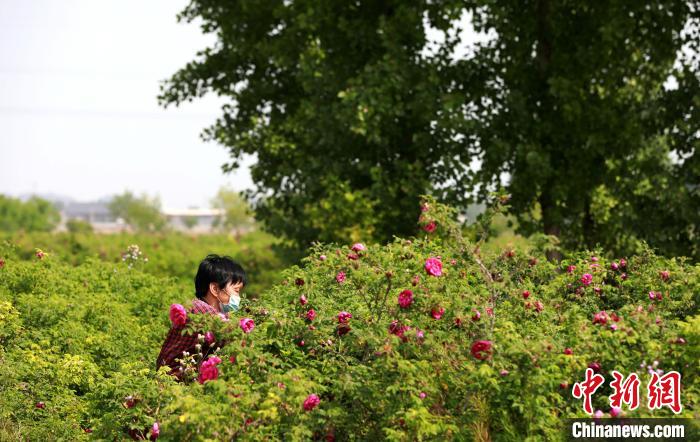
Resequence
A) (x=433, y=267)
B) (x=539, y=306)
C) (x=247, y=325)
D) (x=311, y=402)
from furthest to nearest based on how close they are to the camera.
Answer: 1. (x=539, y=306)
2. (x=247, y=325)
3. (x=433, y=267)
4. (x=311, y=402)

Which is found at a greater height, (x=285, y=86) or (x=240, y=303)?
(x=285, y=86)

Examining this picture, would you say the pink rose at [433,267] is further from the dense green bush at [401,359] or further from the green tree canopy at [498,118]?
the green tree canopy at [498,118]

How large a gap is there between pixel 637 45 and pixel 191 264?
1160cm

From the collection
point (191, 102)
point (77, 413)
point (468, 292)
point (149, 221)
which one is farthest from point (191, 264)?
point (149, 221)

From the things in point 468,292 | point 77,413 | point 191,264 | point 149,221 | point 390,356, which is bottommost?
point 77,413

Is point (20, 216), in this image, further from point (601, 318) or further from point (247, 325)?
point (601, 318)

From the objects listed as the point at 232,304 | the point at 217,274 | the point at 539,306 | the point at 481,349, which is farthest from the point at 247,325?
the point at 539,306

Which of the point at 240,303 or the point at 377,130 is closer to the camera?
the point at 240,303

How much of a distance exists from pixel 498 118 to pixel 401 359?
8.55 m

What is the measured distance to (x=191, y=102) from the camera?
1562 cm

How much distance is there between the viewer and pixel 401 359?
5195mm

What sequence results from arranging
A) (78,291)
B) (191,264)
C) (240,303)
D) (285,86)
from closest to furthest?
(240,303) → (78,291) → (285,86) → (191,264)

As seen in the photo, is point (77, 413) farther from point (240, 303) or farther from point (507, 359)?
point (507, 359)

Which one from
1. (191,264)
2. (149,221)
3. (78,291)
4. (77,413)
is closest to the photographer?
(77,413)
